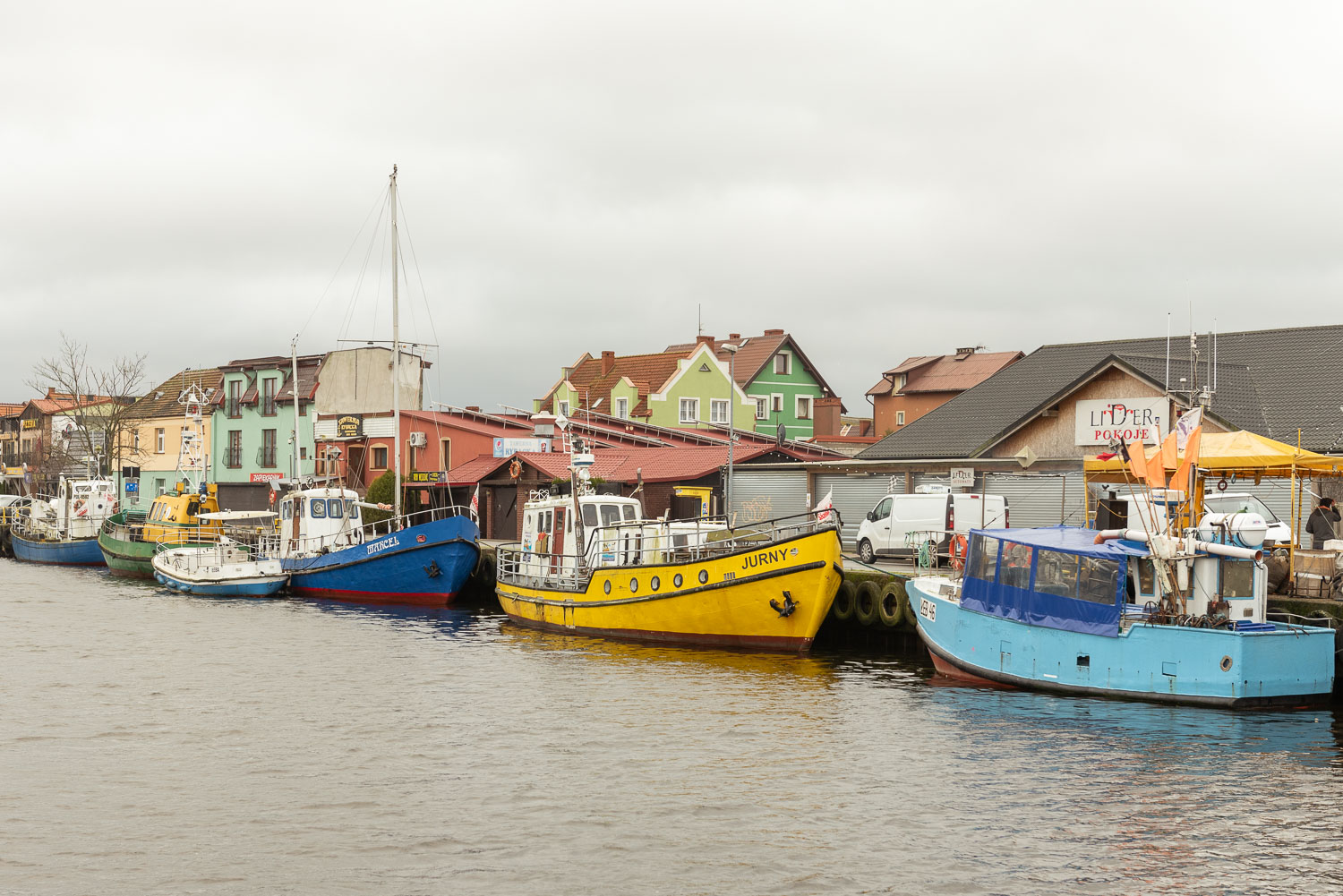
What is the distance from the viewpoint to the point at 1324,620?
74.0 ft

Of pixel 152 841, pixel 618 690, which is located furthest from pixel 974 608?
pixel 152 841

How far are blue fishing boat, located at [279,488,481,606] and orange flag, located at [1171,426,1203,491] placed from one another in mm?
23390

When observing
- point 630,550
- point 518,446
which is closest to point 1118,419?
point 630,550

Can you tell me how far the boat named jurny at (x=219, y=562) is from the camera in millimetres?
44500

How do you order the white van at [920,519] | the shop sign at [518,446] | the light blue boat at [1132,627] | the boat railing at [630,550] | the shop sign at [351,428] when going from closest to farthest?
1. the light blue boat at [1132,627]
2. the boat railing at [630,550]
3. the white van at [920,519]
4. the shop sign at [518,446]
5. the shop sign at [351,428]

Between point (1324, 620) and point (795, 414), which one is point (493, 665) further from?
point (795, 414)

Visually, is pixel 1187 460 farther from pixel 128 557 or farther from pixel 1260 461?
pixel 128 557

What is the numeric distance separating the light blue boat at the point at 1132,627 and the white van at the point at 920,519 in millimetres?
10737

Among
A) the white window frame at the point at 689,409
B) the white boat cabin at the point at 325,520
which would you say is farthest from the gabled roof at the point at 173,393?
the white boat cabin at the point at 325,520

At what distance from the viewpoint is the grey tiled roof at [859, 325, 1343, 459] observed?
122 ft

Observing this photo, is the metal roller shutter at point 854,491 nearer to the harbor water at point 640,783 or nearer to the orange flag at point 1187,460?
the harbor water at point 640,783

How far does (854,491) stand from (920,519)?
774 centimetres

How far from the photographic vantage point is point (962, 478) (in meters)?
36.4

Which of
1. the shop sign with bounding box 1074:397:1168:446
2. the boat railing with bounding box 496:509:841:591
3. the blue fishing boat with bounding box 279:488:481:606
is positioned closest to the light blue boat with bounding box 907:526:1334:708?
the boat railing with bounding box 496:509:841:591
